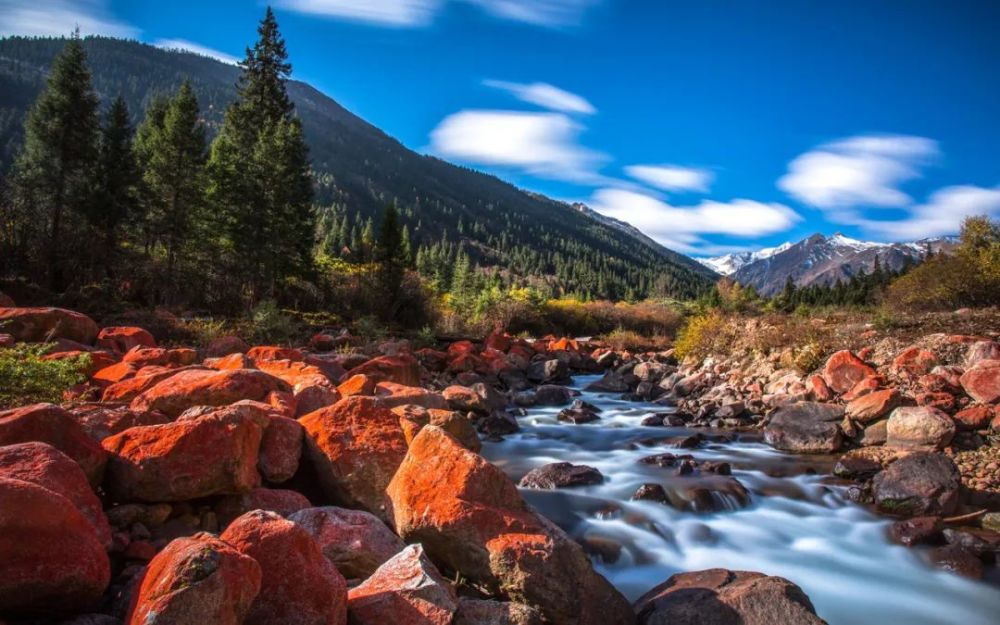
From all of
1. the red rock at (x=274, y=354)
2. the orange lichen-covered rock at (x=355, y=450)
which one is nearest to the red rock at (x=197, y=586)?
the orange lichen-covered rock at (x=355, y=450)

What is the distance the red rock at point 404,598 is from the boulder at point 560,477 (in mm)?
5478

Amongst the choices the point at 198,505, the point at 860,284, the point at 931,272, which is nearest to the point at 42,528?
the point at 198,505

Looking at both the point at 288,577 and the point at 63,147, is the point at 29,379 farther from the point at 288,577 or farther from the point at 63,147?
the point at 63,147

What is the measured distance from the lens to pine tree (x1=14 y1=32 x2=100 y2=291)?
23.8m

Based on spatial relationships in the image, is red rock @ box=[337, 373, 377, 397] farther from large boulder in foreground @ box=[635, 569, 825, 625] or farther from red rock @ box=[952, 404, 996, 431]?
red rock @ box=[952, 404, 996, 431]

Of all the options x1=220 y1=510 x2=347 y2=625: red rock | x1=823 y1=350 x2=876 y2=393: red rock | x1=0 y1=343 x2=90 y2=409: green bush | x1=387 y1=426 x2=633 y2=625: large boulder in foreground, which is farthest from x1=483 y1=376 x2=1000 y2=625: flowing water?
x1=0 y1=343 x2=90 y2=409: green bush

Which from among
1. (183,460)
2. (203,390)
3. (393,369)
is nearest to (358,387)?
(203,390)

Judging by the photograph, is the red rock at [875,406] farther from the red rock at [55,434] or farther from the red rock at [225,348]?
the red rock at [225,348]

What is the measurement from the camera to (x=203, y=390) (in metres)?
6.08

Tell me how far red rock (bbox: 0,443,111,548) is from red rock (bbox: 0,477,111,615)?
14.8 inches

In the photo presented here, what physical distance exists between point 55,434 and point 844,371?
13602 millimetres

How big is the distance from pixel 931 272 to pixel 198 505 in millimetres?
28407

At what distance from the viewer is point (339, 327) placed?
2189 centimetres

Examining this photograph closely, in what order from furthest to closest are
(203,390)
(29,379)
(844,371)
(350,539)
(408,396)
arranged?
(844,371), (408,396), (203,390), (29,379), (350,539)
